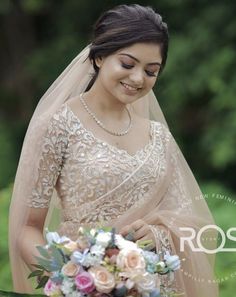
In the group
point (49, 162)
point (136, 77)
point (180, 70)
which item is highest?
point (136, 77)

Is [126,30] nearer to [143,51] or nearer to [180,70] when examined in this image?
[143,51]

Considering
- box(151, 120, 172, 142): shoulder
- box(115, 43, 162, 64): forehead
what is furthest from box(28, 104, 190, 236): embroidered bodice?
box(115, 43, 162, 64): forehead

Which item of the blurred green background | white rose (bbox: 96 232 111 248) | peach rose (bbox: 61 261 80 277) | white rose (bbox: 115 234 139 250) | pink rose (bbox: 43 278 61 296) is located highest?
white rose (bbox: 96 232 111 248)

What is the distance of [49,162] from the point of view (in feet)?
10.6

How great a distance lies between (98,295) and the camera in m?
2.76

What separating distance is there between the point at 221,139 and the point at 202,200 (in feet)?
20.5

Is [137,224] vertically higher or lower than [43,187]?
lower

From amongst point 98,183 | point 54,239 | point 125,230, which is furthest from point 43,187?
point 54,239

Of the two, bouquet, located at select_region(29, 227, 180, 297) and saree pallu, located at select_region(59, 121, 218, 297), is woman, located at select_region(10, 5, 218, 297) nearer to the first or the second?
saree pallu, located at select_region(59, 121, 218, 297)

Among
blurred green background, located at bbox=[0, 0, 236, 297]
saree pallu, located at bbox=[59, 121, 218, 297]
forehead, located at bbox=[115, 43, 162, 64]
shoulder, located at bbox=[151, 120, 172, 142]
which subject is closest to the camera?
forehead, located at bbox=[115, 43, 162, 64]

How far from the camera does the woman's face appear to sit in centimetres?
318

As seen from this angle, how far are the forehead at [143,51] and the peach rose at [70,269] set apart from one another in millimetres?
Result: 824

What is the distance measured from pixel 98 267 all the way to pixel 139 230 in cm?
51

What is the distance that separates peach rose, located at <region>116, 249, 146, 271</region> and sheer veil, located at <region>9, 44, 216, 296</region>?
63 cm
